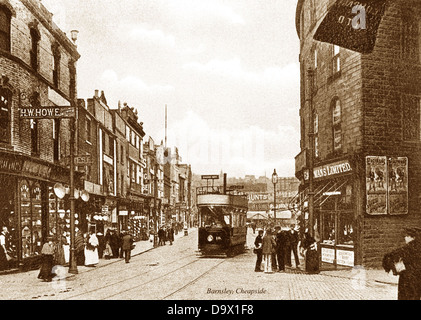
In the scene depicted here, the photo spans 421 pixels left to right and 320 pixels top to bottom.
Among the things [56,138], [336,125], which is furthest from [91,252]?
[336,125]

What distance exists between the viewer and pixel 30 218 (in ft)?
65.1

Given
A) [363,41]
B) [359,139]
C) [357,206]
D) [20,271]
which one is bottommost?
[20,271]

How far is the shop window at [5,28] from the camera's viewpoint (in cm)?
1744

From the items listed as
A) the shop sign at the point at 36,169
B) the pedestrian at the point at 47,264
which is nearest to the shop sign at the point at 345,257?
the pedestrian at the point at 47,264

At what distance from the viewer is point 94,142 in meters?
28.9

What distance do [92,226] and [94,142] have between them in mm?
4464

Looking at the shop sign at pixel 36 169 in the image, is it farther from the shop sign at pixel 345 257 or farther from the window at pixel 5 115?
the shop sign at pixel 345 257

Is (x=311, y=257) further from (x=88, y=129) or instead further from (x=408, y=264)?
(x=88, y=129)

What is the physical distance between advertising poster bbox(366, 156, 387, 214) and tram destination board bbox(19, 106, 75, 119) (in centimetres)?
978

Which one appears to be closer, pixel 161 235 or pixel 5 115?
pixel 5 115

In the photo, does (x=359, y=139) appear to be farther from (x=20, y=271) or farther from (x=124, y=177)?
(x=124, y=177)

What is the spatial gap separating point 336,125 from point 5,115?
11.8 m
